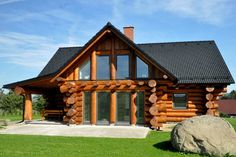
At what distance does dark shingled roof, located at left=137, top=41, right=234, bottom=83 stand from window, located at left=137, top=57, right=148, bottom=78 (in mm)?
654

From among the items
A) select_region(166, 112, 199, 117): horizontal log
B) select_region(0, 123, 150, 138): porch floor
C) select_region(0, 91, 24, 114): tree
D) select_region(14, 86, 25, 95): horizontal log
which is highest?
select_region(14, 86, 25, 95): horizontal log

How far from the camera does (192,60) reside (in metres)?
23.6

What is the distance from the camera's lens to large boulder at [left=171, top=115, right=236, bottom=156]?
36.6ft

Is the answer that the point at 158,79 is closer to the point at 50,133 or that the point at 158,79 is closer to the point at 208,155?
the point at 50,133

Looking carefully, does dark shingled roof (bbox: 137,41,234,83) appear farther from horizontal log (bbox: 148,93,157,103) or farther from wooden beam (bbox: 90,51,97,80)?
wooden beam (bbox: 90,51,97,80)

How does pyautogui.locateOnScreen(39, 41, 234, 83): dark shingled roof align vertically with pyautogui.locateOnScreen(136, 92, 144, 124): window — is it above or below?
above

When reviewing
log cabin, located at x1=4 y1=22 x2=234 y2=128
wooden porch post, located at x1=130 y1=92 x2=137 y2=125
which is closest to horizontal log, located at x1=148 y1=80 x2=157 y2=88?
log cabin, located at x1=4 y1=22 x2=234 y2=128

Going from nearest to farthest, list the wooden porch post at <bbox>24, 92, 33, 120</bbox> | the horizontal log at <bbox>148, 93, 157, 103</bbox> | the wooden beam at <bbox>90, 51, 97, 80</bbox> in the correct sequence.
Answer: the horizontal log at <bbox>148, 93, 157, 103</bbox>
the wooden beam at <bbox>90, 51, 97, 80</bbox>
the wooden porch post at <bbox>24, 92, 33, 120</bbox>

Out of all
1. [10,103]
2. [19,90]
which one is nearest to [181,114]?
[19,90]

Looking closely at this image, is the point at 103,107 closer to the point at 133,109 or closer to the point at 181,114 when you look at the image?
the point at 133,109

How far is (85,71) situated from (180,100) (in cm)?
633

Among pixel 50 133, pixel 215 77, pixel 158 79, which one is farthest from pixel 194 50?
pixel 50 133

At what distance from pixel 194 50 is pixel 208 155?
14.6m

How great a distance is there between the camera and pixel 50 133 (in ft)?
55.2
